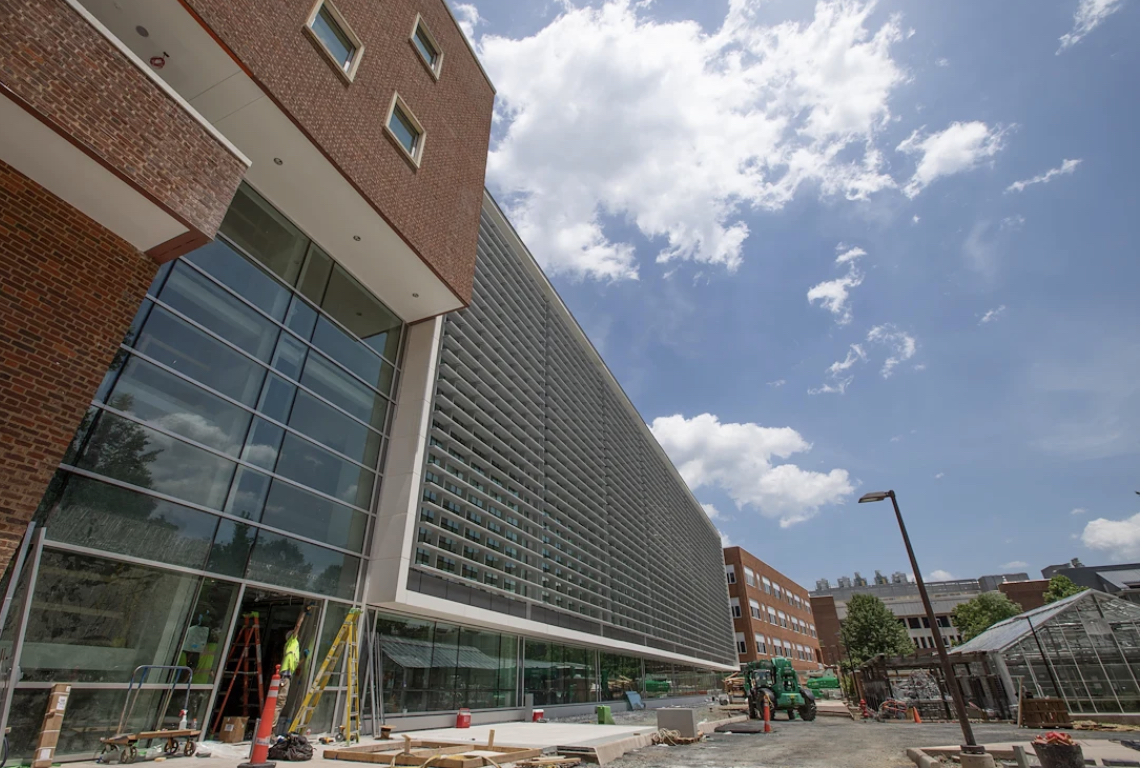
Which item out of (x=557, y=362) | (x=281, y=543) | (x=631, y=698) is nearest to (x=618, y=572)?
(x=631, y=698)

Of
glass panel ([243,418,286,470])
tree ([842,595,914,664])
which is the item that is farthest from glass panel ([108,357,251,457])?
tree ([842,595,914,664])

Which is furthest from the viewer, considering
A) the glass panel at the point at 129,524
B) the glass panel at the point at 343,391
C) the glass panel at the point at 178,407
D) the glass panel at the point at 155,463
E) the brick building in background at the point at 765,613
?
the brick building in background at the point at 765,613

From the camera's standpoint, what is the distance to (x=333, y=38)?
1329cm

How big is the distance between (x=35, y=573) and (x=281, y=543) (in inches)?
171

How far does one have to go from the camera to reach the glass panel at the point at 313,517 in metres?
11.8

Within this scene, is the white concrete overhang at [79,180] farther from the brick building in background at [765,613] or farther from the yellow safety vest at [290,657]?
the brick building in background at [765,613]

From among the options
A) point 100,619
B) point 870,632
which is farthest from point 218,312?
point 870,632

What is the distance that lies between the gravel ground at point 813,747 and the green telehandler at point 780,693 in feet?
14.1

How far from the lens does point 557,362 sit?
30.3m

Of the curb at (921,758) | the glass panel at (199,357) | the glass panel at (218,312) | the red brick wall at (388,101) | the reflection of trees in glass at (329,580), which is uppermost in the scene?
the red brick wall at (388,101)

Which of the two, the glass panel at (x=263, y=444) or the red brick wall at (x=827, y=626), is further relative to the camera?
the red brick wall at (x=827, y=626)

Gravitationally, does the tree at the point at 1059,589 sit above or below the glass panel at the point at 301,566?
above

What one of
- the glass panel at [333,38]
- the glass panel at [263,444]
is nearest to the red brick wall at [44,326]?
the glass panel at [263,444]

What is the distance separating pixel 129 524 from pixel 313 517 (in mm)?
4039
